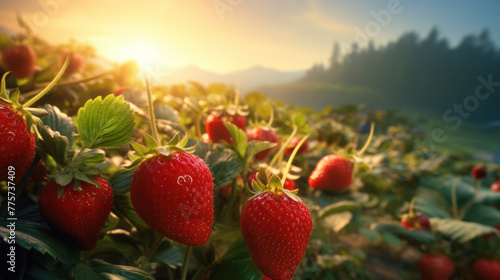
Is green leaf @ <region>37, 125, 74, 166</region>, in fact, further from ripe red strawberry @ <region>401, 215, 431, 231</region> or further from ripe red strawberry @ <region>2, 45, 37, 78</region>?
ripe red strawberry @ <region>401, 215, 431, 231</region>

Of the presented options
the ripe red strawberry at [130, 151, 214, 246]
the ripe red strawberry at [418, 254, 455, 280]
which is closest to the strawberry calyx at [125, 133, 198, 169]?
the ripe red strawberry at [130, 151, 214, 246]

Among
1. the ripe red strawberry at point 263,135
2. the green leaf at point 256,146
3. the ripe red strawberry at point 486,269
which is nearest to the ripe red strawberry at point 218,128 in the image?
the ripe red strawberry at point 263,135

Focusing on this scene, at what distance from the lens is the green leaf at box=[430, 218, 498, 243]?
1141 mm

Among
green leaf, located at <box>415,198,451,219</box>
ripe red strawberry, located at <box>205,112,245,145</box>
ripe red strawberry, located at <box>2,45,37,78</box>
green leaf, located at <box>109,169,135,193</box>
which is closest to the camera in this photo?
green leaf, located at <box>109,169,135,193</box>

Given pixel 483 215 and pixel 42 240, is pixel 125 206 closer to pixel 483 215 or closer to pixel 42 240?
pixel 42 240

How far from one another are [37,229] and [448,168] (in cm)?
308

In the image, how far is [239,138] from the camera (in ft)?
1.49

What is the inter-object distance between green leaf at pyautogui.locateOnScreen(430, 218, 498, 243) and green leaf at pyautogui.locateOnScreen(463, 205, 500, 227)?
21cm

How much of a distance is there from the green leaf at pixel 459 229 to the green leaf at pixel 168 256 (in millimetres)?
1083

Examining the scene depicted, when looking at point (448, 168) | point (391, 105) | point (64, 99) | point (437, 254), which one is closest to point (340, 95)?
point (391, 105)

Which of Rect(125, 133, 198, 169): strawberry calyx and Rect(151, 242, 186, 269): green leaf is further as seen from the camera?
Rect(151, 242, 186, 269): green leaf

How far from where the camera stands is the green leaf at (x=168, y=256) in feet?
1.50

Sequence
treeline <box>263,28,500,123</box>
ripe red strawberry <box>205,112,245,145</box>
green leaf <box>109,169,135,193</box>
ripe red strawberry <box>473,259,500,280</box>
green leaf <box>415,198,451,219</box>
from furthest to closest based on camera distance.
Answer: treeline <box>263,28,500,123</box> < green leaf <box>415,198,451,219</box> < ripe red strawberry <box>473,259,500,280</box> < ripe red strawberry <box>205,112,245,145</box> < green leaf <box>109,169,135,193</box>

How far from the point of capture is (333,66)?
1489 cm
